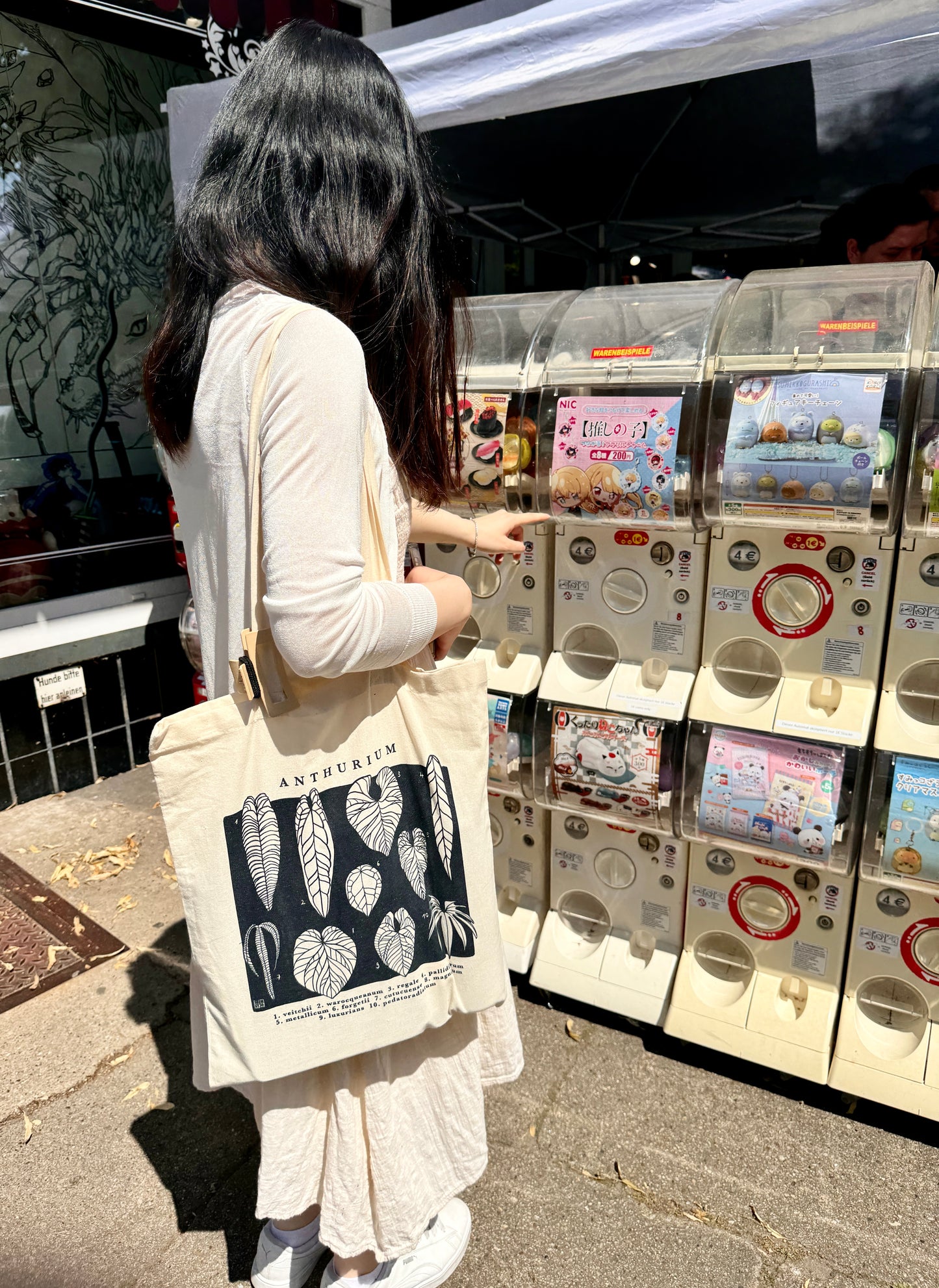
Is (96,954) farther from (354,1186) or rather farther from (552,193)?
(552,193)

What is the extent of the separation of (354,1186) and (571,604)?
4.68 feet

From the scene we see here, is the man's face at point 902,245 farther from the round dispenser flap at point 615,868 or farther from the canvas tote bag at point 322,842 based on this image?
the canvas tote bag at point 322,842

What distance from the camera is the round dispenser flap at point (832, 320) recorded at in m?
1.79

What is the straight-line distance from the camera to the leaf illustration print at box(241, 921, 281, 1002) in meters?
1.32

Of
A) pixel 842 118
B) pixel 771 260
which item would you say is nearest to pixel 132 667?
pixel 842 118

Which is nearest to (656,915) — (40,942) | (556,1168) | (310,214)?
(556,1168)

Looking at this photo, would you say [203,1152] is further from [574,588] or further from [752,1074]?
[574,588]

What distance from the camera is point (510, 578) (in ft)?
8.02

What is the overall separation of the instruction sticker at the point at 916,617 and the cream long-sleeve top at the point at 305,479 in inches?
47.1

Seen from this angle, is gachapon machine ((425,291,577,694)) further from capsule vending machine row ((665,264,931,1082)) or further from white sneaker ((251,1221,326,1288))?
white sneaker ((251,1221,326,1288))

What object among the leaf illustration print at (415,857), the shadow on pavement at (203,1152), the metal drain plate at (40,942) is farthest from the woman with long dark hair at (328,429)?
the metal drain plate at (40,942)

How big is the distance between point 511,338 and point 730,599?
901 millimetres

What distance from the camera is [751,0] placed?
79.3 inches

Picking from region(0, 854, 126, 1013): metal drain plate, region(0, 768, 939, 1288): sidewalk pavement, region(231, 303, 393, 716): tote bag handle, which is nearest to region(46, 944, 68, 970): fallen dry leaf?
region(0, 854, 126, 1013): metal drain plate
